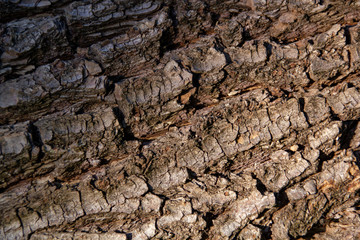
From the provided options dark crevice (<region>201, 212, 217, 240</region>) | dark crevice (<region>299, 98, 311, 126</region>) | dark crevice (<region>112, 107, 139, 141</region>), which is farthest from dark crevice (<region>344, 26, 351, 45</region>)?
dark crevice (<region>112, 107, 139, 141</region>)

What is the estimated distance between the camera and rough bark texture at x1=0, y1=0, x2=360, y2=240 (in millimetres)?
2465

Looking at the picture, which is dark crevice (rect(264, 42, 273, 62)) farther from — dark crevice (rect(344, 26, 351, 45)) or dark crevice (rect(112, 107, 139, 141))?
dark crevice (rect(112, 107, 139, 141))

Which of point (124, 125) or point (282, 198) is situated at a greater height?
point (124, 125)

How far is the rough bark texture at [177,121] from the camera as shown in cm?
246

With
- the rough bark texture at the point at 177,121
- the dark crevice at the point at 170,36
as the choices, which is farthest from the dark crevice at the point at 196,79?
the dark crevice at the point at 170,36

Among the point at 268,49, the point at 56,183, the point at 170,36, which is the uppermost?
the point at 170,36

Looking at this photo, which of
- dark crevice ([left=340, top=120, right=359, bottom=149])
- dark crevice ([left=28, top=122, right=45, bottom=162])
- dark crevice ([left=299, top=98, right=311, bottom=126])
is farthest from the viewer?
dark crevice ([left=340, top=120, right=359, bottom=149])

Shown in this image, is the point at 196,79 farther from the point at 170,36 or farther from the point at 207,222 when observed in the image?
the point at 207,222

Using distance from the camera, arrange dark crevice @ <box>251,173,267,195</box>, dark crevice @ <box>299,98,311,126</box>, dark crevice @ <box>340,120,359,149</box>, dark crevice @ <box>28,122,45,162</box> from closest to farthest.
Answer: dark crevice @ <box>28,122,45,162</box> → dark crevice @ <box>251,173,267,195</box> → dark crevice @ <box>299,98,311,126</box> → dark crevice @ <box>340,120,359,149</box>

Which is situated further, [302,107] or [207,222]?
[302,107]

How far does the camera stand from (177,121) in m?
2.76

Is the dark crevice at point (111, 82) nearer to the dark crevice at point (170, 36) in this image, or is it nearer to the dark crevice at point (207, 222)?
the dark crevice at point (170, 36)

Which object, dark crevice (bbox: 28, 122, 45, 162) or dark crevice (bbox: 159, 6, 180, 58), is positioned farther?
dark crevice (bbox: 159, 6, 180, 58)

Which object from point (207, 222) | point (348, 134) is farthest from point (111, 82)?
point (348, 134)
